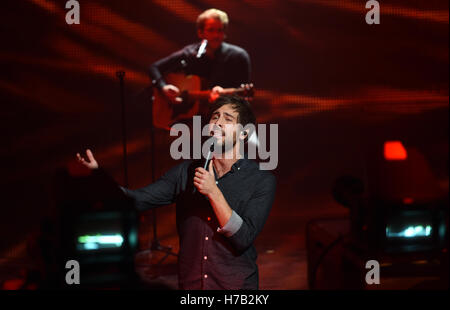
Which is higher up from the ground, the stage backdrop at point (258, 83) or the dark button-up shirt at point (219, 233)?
the stage backdrop at point (258, 83)

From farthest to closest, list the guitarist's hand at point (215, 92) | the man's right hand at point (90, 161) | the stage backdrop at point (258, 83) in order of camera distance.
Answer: the stage backdrop at point (258, 83) < the guitarist's hand at point (215, 92) < the man's right hand at point (90, 161)

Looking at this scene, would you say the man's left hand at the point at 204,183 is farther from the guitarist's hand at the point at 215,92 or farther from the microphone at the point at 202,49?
the microphone at the point at 202,49

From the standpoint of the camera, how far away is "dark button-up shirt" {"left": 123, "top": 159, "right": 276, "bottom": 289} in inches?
Answer: 68.7

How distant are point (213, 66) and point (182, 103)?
0.44 meters

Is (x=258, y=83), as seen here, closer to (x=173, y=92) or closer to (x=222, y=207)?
(x=173, y=92)

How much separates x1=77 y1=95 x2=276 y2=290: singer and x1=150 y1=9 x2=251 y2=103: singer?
2.50 metres

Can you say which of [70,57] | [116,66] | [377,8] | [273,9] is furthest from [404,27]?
[70,57]

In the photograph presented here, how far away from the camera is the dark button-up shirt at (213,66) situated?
14.5 feet

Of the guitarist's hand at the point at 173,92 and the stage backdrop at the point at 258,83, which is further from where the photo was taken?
the stage backdrop at the point at 258,83

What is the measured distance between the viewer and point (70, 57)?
16.1 feet

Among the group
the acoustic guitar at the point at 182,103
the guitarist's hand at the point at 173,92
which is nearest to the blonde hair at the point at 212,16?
the acoustic guitar at the point at 182,103

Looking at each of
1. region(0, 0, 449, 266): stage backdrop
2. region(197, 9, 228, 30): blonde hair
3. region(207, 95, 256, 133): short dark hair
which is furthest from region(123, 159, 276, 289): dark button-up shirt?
region(0, 0, 449, 266): stage backdrop

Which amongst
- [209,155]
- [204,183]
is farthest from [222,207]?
[209,155]
